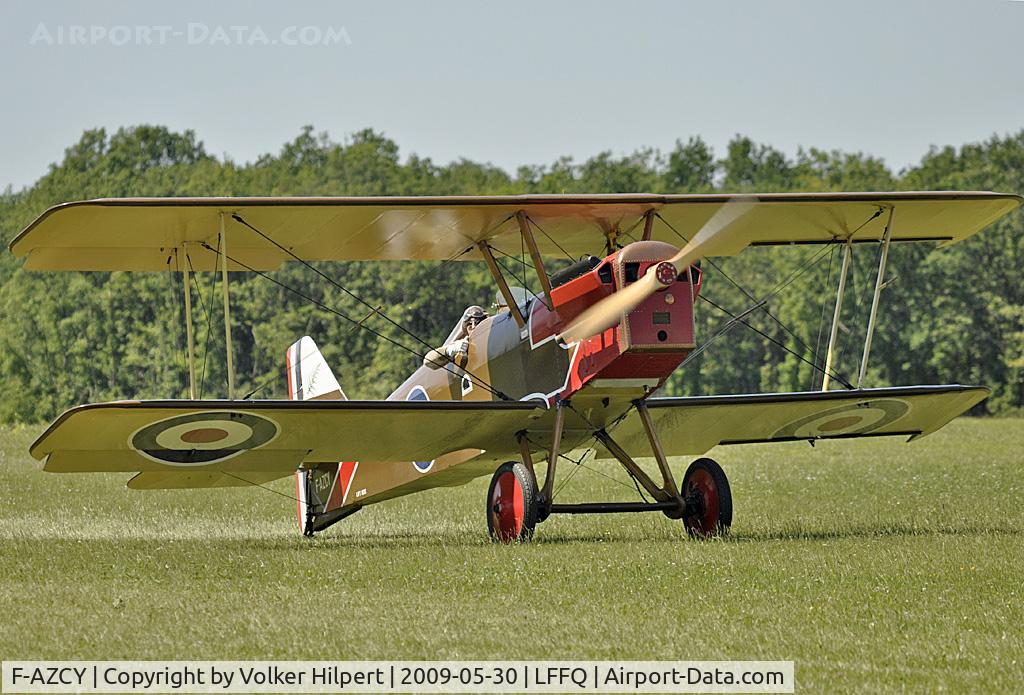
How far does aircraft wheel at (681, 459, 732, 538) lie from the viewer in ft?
42.8

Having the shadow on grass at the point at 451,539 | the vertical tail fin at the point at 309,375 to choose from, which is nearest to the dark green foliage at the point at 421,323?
the vertical tail fin at the point at 309,375

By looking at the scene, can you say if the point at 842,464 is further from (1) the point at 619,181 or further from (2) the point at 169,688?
(1) the point at 619,181

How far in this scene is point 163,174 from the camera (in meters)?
81.6

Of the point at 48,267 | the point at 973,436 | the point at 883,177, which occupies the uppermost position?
the point at 883,177

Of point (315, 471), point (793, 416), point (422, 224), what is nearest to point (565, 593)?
point (422, 224)

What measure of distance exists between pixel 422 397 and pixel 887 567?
19.2 ft

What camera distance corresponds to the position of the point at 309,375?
17703mm

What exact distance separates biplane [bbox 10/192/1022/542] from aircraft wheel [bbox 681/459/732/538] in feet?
0.06

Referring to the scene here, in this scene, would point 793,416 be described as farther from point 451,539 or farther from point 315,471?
point 315,471

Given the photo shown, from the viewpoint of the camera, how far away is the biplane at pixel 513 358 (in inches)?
478

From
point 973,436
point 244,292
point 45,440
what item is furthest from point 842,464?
point 244,292

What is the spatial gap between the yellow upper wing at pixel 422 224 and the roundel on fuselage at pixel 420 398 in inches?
59.4

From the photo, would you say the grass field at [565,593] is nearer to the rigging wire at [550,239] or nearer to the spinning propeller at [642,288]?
the spinning propeller at [642,288]

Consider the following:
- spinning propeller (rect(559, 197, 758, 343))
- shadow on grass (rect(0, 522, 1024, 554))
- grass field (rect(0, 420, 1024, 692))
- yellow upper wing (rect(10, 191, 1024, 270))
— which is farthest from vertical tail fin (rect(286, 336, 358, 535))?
spinning propeller (rect(559, 197, 758, 343))
